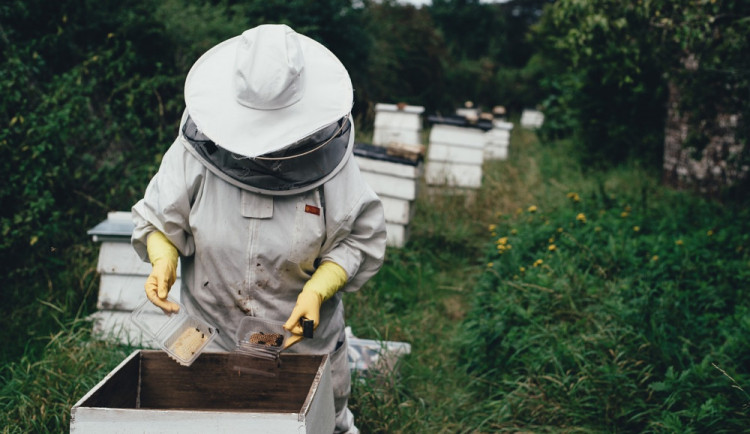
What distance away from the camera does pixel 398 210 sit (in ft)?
18.6

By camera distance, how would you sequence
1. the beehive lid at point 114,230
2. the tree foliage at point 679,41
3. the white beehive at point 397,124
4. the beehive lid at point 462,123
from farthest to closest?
1. the white beehive at point 397,124
2. the beehive lid at point 462,123
3. the tree foliage at point 679,41
4. the beehive lid at point 114,230

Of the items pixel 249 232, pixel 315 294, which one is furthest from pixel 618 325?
pixel 249 232

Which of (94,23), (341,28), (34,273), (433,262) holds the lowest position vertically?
(433,262)

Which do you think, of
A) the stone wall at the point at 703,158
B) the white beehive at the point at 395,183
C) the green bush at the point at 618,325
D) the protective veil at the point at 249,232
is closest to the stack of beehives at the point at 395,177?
the white beehive at the point at 395,183

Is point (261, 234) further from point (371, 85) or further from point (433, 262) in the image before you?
point (371, 85)

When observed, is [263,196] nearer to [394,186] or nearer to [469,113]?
[394,186]

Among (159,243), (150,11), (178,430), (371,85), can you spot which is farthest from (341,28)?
(178,430)

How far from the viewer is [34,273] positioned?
398 centimetres

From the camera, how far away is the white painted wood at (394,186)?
5.55m

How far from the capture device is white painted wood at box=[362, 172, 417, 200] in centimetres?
555

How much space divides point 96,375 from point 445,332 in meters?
2.26

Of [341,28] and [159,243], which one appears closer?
[159,243]

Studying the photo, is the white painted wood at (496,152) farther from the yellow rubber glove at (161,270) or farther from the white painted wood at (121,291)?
the yellow rubber glove at (161,270)

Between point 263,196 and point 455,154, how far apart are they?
17.0 feet
